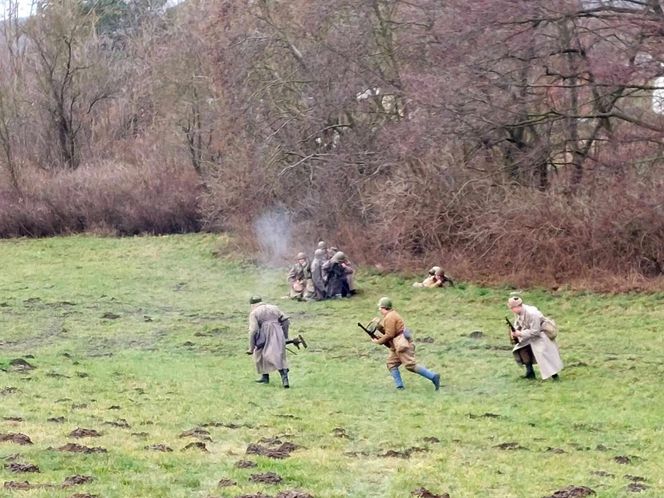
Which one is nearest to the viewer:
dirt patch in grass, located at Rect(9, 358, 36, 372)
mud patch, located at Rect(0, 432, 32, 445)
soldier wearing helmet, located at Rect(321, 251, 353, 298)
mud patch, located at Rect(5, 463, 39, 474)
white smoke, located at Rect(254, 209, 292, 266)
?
mud patch, located at Rect(5, 463, 39, 474)

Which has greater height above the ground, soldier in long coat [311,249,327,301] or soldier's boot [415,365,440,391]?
soldier's boot [415,365,440,391]

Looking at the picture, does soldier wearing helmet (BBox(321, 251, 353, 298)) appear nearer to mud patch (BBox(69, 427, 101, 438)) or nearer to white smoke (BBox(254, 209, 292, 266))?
white smoke (BBox(254, 209, 292, 266))

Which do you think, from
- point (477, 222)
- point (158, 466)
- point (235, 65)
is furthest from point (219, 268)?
point (158, 466)

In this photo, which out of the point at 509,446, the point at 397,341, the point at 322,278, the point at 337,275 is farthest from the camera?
the point at 337,275

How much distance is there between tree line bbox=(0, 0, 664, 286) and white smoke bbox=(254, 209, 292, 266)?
0.39 metres

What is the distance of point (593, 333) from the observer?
25.0 metres

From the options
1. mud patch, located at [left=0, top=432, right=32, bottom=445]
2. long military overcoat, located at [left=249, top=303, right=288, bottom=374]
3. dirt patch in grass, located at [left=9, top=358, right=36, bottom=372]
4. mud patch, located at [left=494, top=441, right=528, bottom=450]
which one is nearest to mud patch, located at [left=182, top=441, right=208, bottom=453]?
mud patch, located at [left=0, top=432, right=32, bottom=445]

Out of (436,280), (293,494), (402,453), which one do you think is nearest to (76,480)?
(293,494)

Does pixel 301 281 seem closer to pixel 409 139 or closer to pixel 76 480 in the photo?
pixel 409 139

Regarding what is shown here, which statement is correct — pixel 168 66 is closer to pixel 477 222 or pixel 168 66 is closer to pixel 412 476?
pixel 477 222

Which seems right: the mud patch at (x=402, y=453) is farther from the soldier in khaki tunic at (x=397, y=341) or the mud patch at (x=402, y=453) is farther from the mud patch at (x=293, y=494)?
the soldier in khaki tunic at (x=397, y=341)

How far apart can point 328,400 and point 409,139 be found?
18.5 m

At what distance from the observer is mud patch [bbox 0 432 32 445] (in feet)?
42.2

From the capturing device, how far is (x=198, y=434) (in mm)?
14320
